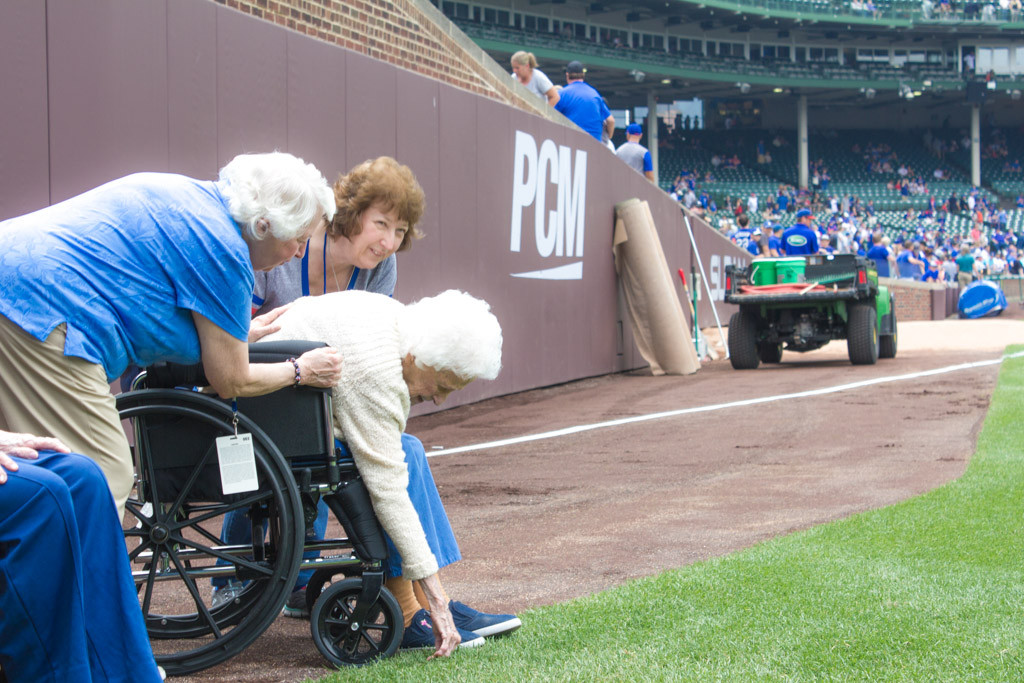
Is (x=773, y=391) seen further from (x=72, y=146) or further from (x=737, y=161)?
(x=737, y=161)

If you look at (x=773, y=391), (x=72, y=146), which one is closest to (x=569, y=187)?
(x=773, y=391)

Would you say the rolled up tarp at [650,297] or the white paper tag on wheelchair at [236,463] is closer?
the white paper tag on wheelchair at [236,463]

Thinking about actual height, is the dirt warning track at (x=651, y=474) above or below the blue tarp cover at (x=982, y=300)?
below

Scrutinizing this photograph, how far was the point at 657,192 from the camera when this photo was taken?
54.0ft

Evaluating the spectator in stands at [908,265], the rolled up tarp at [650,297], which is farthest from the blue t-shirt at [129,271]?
the spectator in stands at [908,265]

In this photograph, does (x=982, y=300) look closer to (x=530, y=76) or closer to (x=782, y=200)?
(x=782, y=200)

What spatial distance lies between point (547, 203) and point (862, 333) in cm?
490

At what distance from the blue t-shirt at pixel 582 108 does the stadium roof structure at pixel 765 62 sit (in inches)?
1151

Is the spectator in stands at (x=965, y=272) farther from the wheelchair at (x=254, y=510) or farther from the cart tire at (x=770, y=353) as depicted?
the wheelchair at (x=254, y=510)

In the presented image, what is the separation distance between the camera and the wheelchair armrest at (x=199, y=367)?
9.36 ft

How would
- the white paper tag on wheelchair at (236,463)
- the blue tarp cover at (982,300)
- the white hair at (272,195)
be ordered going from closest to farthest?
the white hair at (272,195), the white paper tag on wheelchair at (236,463), the blue tarp cover at (982,300)

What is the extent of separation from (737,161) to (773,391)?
40.6 metres

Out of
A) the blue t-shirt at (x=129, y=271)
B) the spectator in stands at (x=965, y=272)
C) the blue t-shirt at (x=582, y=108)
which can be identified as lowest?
the blue t-shirt at (x=129, y=271)

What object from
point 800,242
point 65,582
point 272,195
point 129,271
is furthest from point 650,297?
point 65,582
